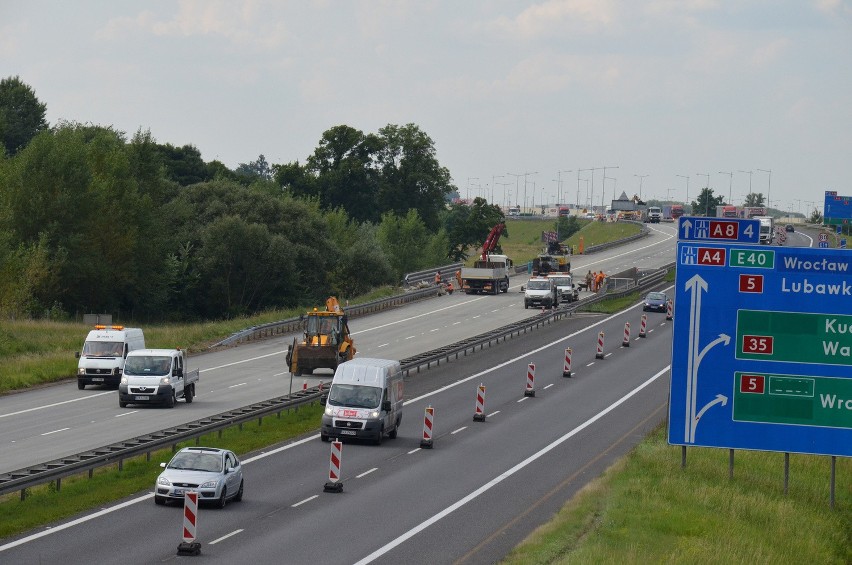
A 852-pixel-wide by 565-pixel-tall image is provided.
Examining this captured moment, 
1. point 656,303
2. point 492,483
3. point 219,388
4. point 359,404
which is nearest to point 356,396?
point 359,404

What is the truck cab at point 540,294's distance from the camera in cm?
8756

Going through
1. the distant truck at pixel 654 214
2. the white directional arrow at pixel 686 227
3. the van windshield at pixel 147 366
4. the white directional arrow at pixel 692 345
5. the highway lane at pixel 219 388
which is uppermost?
the white directional arrow at pixel 686 227

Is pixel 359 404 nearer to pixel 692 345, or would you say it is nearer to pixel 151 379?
pixel 151 379

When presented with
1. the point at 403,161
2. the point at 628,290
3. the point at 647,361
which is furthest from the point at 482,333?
the point at 403,161

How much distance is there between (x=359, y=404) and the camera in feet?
128

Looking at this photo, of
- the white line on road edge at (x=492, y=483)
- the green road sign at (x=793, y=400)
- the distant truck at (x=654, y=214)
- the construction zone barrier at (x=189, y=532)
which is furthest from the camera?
the distant truck at (x=654, y=214)

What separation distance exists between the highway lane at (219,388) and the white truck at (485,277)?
3.66 ft

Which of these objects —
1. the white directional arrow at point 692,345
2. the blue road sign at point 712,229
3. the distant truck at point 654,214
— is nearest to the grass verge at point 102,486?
the white directional arrow at point 692,345

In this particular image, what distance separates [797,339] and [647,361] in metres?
34.4

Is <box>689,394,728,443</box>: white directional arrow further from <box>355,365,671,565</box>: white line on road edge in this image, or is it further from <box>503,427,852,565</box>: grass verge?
<box>355,365,671,565</box>: white line on road edge

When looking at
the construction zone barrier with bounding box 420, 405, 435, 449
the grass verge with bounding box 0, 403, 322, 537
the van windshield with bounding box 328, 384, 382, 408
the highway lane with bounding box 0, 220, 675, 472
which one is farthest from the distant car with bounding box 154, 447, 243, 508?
the construction zone barrier with bounding box 420, 405, 435, 449

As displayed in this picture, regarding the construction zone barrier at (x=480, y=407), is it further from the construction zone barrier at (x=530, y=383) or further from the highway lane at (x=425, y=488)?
the construction zone barrier at (x=530, y=383)

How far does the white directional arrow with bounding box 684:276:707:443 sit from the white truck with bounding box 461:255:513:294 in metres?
66.6

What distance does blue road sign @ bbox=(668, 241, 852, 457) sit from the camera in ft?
98.5
